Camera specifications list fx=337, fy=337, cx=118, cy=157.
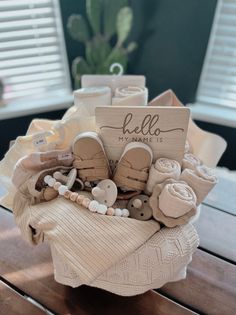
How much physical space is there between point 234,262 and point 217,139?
0.97ft

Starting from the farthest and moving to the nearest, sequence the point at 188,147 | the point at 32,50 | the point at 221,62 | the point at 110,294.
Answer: the point at 32,50 → the point at 221,62 → the point at 188,147 → the point at 110,294

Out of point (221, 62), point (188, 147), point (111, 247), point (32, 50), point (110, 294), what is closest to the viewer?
point (111, 247)

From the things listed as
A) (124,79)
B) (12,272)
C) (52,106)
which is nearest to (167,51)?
(52,106)

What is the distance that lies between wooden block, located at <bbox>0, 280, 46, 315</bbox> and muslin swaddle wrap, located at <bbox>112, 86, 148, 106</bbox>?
19.0 inches

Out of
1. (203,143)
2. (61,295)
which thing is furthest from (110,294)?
(203,143)

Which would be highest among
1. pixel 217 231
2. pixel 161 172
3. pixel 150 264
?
pixel 161 172

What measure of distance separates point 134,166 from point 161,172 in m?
0.06

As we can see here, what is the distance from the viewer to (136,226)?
0.63 meters

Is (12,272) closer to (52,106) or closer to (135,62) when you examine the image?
(52,106)

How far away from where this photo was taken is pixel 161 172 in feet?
2.18

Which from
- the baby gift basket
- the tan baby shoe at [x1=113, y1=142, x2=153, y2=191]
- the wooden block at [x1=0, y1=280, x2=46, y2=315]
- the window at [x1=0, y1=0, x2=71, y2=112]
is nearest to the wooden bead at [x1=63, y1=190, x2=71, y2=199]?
the baby gift basket

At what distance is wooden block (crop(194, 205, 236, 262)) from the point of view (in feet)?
2.64

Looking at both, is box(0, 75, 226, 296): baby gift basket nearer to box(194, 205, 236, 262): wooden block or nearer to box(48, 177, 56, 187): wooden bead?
box(48, 177, 56, 187): wooden bead

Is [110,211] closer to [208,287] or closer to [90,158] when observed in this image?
[90,158]
